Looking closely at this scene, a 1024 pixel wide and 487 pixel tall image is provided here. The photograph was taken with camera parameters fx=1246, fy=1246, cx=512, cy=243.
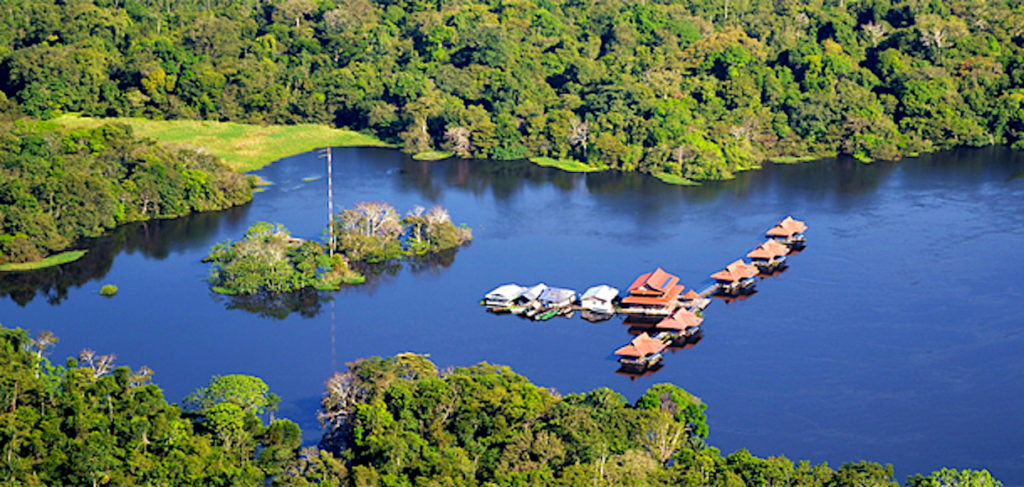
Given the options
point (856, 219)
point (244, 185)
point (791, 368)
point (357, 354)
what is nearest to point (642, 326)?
point (791, 368)

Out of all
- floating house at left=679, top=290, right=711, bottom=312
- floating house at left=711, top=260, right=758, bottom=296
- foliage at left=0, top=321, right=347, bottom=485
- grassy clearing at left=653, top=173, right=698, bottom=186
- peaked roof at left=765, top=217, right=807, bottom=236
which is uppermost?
grassy clearing at left=653, top=173, right=698, bottom=186

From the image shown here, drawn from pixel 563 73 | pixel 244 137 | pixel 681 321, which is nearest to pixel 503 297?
pixel 681 321

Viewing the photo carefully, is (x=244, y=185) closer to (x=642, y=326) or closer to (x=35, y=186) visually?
(x=35, y=186)

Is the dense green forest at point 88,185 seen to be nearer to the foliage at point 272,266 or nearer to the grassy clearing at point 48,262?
the grassy clearing at point 48,262

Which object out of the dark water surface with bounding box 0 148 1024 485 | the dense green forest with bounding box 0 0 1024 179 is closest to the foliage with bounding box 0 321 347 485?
the dark water surface with bounding box 0 148 1024 485

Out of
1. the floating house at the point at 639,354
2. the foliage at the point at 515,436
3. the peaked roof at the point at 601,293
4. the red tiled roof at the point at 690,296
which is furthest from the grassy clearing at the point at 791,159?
the foliage at the point at 515,436

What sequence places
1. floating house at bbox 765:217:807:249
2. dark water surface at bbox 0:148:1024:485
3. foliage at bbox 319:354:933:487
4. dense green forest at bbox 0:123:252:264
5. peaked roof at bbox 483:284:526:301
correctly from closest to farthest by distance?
foliage at bbox 319:354:933:487, dark water surface at bbox 0:148:1024:485, peaked roof at bbox 483:284:526:301, dense green forest at bbox 0:123:252:264, floating house at bbox 765:217:807:249

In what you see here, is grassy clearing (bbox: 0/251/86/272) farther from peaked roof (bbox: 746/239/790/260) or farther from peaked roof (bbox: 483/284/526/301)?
peaked roof (bbox: 746/239/790/260)
